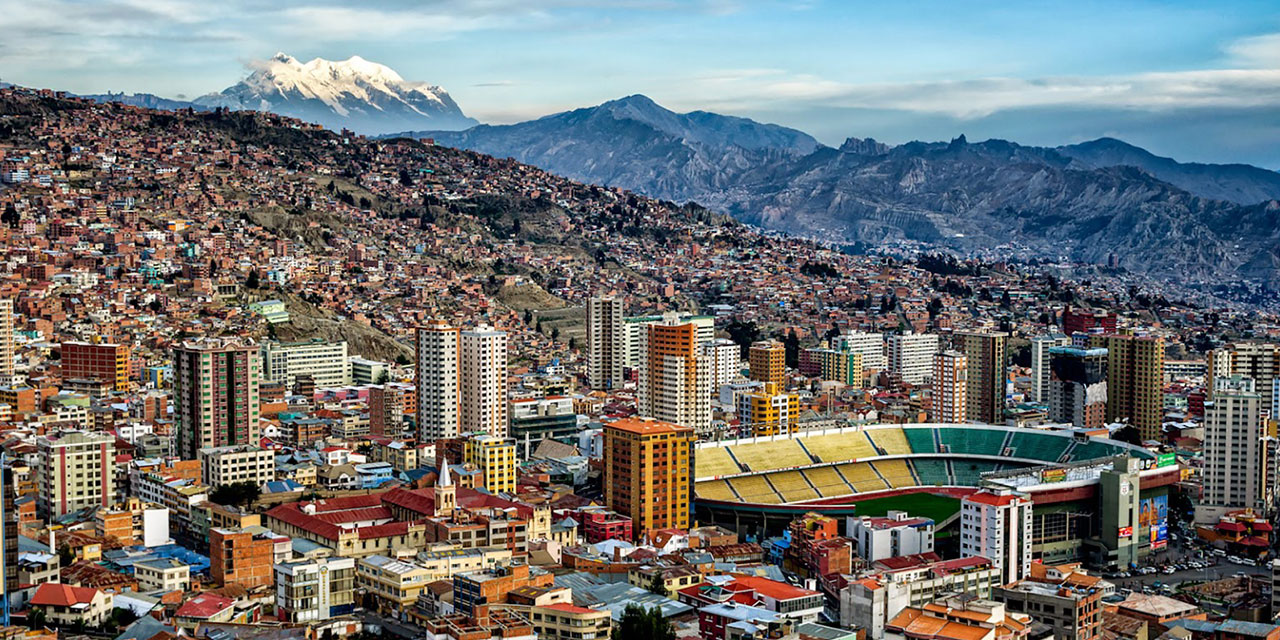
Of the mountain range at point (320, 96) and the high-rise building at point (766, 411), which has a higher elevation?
the mountain range at point (320, 96)

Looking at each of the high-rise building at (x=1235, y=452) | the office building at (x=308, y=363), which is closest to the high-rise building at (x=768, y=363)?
the office building at (x=308, y=363)

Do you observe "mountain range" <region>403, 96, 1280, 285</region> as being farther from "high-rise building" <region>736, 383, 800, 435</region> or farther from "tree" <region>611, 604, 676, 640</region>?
"tree" <region>611, 604, 676, 640</region>

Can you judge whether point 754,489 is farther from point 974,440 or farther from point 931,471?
point 974,440

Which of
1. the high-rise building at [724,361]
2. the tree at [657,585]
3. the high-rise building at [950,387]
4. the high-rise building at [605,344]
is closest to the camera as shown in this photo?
the tree at [657,585]

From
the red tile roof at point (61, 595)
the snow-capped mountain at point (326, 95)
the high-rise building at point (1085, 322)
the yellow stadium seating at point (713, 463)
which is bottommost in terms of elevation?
the red tile roof at point (61, 595)

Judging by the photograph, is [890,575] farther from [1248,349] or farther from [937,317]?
[937,317]

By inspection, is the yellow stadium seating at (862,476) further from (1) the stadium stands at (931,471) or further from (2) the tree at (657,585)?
(2) the tree at (657,585)

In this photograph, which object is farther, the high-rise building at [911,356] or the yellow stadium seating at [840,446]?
the high-rise building at [911,356]

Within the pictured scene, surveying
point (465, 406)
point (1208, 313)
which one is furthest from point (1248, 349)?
point (1208, 313)
